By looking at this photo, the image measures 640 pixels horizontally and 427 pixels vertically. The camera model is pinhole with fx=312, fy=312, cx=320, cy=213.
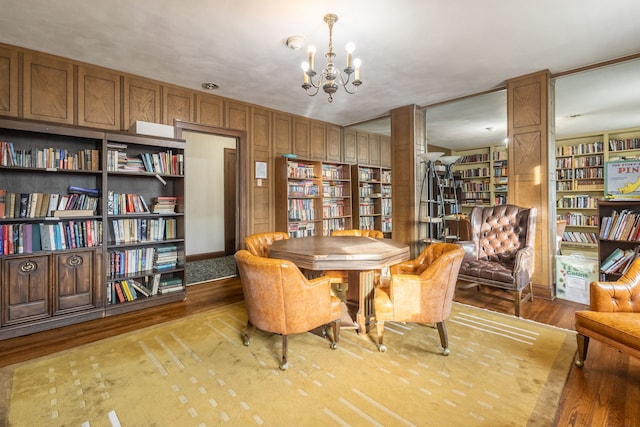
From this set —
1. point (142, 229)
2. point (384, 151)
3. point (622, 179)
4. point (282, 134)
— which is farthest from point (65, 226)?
point (384, 151)

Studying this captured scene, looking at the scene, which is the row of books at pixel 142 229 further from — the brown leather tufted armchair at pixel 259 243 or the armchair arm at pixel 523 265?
the armchair arm at pixel 523 265

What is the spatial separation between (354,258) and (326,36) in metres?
2.08

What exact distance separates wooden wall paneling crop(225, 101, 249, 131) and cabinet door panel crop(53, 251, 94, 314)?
2.48m

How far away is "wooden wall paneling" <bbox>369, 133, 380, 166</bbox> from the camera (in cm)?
693

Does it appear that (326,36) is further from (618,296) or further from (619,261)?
(619,261)

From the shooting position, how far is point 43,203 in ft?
9.69

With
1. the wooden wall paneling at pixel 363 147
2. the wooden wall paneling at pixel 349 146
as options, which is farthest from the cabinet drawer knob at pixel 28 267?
the wooden wall paneling at pixel 363 147

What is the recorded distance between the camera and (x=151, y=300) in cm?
347

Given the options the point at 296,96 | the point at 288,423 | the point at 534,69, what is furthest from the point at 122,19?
the point at 534,69

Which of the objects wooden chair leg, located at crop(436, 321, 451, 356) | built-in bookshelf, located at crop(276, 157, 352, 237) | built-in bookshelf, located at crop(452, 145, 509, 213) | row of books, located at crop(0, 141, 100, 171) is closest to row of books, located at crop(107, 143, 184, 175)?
row of books, located at crop(0, 141, 100, 171)

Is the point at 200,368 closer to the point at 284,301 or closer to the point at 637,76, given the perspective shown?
the point at 284,301

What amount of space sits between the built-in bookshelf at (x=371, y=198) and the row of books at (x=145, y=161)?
11.0 feet

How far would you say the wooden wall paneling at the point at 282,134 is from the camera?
16.8 ft

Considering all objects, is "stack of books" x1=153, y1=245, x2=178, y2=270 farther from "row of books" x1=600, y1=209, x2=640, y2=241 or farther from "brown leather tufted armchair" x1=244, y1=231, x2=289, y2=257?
"row of books" x1=600, y1=209, x2=640, y2=241
